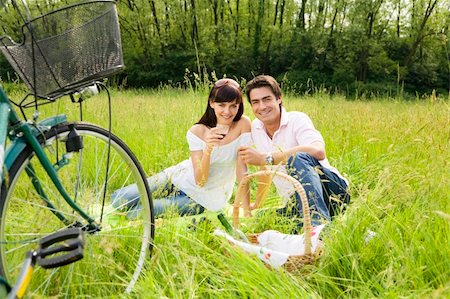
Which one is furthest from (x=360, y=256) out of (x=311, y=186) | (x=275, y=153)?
(x=275, y=153)

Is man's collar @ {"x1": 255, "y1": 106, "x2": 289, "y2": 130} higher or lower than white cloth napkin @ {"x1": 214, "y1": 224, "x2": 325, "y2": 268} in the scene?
higher

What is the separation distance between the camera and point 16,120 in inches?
58.1

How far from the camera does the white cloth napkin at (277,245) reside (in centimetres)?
181

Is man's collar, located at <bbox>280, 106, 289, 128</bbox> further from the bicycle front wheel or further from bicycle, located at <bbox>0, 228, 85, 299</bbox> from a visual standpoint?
bicycle, located at <bbox>0, 228, 85, 299</bbox>

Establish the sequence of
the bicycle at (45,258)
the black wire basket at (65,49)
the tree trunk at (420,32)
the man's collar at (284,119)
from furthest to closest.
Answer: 1. the tree trunk at (420,32)
2. the man's collar at (284,119)
3. the black wire basket at (65,49)
4. the bicycle at (45,258)

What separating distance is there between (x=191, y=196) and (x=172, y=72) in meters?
20.2

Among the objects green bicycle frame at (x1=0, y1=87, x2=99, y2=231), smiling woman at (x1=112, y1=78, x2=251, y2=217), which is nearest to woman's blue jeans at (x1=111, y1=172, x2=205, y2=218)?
smiling woman at (x1=112, y1=78, x2=251, y2=217)

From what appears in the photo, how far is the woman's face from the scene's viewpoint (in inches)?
102

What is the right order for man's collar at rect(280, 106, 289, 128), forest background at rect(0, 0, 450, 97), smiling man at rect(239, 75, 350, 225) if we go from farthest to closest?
forest background at rect(0, 0, 450, 97)
man's collar at rect(280, 106, 289, 128)
smiling man at rect(239, 75, 350, 225)

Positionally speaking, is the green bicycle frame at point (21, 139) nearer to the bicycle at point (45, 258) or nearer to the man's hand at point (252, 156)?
the bicycle at point (45, 258)

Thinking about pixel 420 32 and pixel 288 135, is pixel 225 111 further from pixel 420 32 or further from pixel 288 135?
pixel 420 32

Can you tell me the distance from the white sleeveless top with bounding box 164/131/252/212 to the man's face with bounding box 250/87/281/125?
6.8 inches

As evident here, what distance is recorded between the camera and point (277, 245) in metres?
2.10

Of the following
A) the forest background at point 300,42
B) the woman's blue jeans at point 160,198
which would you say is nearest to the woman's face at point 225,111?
the woman's blue jeans at point 160,198
